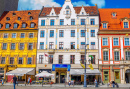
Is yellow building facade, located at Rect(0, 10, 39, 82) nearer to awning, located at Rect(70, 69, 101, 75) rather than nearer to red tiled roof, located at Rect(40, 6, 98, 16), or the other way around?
red tiled roof, located at Rect(40, 6, 98, 16)

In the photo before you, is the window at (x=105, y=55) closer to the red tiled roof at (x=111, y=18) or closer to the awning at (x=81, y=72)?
the awning at (x=81, y=72)

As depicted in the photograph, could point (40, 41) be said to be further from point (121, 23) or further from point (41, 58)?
point (121, 23)

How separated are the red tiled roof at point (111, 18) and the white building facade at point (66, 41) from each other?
3.20m

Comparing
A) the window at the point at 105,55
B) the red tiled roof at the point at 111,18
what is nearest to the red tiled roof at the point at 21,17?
the red tiled roof at the point at 111,18

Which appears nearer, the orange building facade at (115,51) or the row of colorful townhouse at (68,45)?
the orange building facade at (115,51)

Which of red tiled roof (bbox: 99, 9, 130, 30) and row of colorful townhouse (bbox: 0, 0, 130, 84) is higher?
red tiled roof (bbox: 99, 9, 130, 30)

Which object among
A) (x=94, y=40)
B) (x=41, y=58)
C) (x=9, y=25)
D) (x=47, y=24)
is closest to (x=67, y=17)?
(x=47, y=24)

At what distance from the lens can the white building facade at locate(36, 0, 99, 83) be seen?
4184 cm

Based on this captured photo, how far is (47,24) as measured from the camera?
44312mm

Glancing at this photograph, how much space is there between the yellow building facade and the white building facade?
1.72m

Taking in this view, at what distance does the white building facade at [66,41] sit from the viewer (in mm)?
41844

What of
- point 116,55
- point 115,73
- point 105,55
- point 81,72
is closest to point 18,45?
point 81,72

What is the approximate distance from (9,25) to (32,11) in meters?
7.51

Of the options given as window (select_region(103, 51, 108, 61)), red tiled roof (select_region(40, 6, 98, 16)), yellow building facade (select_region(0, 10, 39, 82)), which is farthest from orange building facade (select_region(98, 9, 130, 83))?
yellow building facade (select_region(0, 10, 39, 82))
